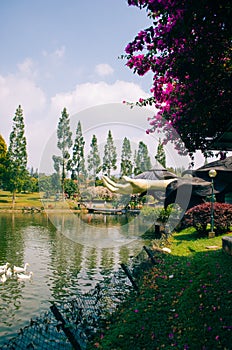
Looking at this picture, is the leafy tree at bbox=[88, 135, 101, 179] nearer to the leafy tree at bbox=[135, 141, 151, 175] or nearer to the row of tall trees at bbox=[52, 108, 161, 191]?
the row of tall trees at bbox=[52, 108, 161, 191]

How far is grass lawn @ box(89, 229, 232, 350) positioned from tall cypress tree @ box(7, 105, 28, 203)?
39.4 metres

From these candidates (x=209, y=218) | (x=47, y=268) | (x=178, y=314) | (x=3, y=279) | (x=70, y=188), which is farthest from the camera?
(x=70, y=188)

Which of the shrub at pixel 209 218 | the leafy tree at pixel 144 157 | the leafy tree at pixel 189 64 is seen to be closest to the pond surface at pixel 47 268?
the shrub at pixel 209 218

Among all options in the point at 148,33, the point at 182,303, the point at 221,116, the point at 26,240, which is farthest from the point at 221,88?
the point at 26,240

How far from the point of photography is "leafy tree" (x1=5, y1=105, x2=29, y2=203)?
44125 millimetres

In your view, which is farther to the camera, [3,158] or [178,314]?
[3,158]

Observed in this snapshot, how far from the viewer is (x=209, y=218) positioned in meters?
12.5

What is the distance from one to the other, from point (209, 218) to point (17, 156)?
3683 cm

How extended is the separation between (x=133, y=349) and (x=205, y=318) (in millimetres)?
1069

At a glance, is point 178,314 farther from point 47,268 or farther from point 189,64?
point 47,268

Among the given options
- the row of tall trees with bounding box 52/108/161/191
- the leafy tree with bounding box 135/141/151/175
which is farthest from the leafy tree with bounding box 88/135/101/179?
the leafy tree with bounding box 135/141/151/175

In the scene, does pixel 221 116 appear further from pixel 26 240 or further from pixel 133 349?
pixel 26 240

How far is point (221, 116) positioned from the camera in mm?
6961

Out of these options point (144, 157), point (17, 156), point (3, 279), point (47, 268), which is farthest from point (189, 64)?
point (17, 156)
